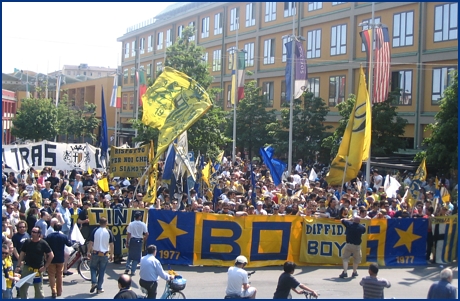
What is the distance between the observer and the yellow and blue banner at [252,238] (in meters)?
14.4

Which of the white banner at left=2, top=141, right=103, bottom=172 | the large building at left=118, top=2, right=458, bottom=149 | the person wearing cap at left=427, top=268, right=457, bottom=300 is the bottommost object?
the person wearing cap at left=427, top=268, right=457, bottom=300

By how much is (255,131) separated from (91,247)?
Result: 28750 mm

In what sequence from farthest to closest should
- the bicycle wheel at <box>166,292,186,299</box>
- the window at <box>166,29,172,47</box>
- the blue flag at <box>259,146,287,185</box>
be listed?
the window at <box>166,29,172,47</box>, the blue flag at <box>259,146,287,185</box>, the bicycle wheel at <box>166,292,186,299</box>

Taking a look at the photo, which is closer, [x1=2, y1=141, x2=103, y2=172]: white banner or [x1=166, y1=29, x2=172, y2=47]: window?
[x1=2, y1=141, x2=103, y2=172]: white banner

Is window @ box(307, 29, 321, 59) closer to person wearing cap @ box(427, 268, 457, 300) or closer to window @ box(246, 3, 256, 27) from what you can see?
window @ box(246, 3, 256, 27)

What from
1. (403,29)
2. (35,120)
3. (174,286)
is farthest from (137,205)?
(35,120)

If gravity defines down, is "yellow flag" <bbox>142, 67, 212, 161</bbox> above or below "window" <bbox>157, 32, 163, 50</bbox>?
below

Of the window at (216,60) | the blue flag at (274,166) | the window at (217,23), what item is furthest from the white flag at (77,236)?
the window at (217,23)

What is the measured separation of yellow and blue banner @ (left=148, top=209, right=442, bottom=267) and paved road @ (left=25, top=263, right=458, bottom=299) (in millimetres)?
293

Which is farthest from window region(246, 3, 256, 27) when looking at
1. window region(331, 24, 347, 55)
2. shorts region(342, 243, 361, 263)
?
shorts region(342, 243, 361, 263)

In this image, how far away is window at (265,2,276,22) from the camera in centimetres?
4831

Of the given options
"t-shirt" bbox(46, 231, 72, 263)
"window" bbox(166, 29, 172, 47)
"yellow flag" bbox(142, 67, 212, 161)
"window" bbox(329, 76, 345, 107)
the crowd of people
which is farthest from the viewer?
"window" bbox(166, 29, 172, 47)

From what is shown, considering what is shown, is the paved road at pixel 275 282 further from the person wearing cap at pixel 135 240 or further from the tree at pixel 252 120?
the tree at pixel 252 120

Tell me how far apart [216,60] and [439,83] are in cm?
2506
